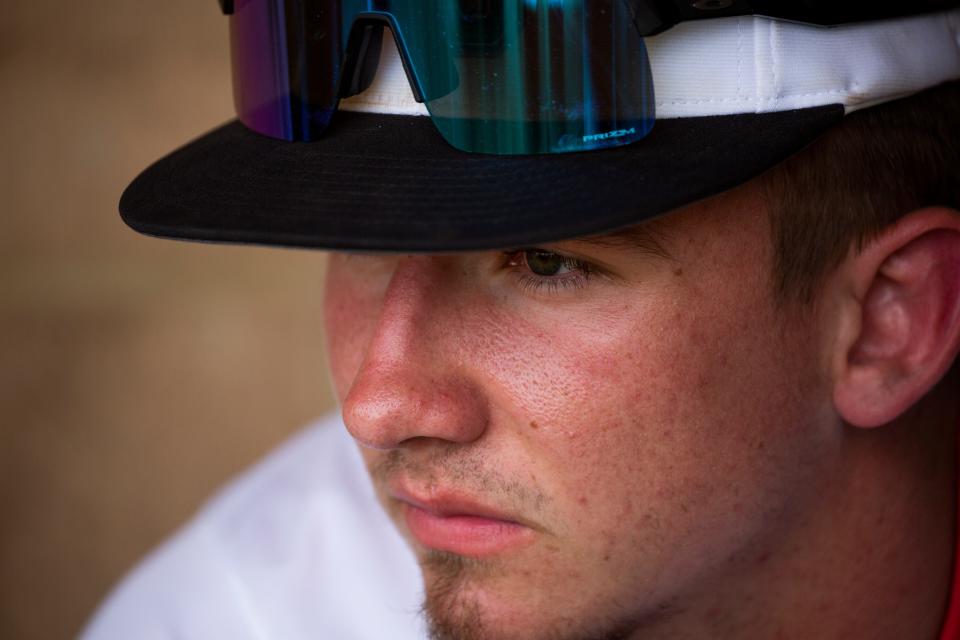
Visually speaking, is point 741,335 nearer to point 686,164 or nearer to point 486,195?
point 686,164

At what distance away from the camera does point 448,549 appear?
1.45 meters

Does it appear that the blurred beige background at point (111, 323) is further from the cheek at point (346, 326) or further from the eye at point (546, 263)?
the eye at point (546, 263)

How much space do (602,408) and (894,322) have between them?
0.40m

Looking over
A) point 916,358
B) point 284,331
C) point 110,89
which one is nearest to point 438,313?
point 916,358

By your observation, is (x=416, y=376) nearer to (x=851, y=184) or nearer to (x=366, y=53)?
(x=366, y=53)

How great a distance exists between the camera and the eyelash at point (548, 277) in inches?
53.1

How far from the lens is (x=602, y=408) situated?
1346 millimetres

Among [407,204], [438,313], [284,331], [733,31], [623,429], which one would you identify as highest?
[733,31]

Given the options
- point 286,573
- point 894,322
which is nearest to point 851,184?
point 894,322

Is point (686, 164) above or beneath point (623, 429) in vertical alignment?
above

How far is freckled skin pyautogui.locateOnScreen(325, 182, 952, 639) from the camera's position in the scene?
52.7 inches

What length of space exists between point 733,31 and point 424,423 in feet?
1.77

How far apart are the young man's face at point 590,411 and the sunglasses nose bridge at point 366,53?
21cm

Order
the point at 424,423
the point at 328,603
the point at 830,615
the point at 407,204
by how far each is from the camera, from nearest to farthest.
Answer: the point at 407,204
the point at 424,423
the point at 830,615
the point at 328,603
